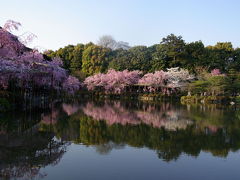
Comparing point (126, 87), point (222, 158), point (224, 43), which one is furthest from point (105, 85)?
point (222, 158)

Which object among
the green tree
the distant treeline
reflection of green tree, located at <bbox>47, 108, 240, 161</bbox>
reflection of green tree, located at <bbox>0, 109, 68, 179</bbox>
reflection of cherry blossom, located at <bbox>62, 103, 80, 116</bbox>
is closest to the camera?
reflection of green tree, located at <bbox>0, 109, 68, 179</bbox>

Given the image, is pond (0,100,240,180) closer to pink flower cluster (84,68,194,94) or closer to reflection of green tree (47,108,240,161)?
reflection of green tree (47,108,240,161)

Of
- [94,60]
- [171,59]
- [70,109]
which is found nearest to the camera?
[70,109]

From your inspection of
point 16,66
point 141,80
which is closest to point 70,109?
point 16,66

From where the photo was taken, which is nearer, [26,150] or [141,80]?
[26,150]

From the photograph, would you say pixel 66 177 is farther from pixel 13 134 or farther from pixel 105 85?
pixel 105 85

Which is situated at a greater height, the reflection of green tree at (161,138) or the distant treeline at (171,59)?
the distant treeline at (171,59)

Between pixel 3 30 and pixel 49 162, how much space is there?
481 inches

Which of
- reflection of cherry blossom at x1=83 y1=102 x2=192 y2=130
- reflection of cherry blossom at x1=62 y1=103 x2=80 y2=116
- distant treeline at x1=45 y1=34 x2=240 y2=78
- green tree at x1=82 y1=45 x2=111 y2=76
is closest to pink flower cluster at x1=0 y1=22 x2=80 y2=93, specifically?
reflection of cherry blossom at x1=62 y1=103 x2=80 y2=116

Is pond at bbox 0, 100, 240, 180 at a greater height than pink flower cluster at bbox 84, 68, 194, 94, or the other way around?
pink flower cluster at bbox 84, 68, 194, 94

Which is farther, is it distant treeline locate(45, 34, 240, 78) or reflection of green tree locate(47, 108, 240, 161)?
distant treeline locate(45, 34, 240, 78)

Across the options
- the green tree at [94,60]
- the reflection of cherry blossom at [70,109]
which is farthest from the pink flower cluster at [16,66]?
the green tree at [94,60]

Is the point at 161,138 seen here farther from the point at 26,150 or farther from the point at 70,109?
the point at 70,109

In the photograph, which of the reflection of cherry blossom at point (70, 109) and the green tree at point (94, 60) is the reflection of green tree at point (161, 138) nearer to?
the reflection of cherry blossom at point (70, 109)
